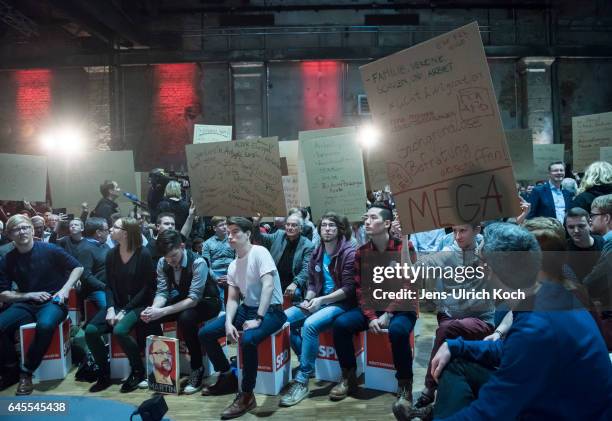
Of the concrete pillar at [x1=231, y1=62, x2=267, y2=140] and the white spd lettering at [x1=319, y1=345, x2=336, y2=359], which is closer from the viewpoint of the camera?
the white spd lettering at [x1=319, y1=345, x2=336, y2=359]

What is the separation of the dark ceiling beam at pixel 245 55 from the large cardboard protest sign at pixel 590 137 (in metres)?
7.78

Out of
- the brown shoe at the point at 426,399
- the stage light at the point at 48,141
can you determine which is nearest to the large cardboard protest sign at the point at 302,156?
the brown shoe at the point at 426,399

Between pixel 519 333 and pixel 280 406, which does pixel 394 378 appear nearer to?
pixel 280 406

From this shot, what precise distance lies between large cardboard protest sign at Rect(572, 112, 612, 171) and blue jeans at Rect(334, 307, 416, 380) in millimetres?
4555

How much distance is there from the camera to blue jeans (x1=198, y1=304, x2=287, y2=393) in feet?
13.1

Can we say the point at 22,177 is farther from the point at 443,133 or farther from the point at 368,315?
the point at 443,133

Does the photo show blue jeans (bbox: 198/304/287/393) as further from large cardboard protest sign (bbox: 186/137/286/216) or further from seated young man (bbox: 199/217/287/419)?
large cardboard protest sign (bbox: 186/137/286/216)

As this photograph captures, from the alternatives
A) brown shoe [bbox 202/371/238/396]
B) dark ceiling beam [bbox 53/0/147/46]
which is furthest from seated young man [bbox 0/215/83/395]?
dark ceiling beam [bbox 53/0/147/46]

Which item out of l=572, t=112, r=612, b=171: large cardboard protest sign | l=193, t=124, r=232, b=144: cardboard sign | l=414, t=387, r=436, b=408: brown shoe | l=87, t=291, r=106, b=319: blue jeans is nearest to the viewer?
l=414, t=387, r=436, b=408: brown shoe

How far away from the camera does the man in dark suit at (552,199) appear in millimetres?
5391

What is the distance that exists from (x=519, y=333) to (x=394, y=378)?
2712 mm

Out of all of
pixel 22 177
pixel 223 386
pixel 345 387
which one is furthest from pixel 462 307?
pixel 22 177

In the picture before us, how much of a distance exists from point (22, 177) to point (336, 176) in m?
4.93

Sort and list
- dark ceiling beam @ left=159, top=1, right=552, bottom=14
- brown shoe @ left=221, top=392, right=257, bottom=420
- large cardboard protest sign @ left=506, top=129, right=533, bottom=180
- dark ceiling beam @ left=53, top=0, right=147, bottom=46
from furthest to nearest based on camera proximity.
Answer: dark ceiling beam @ left=159, top=1, right=552, bottom=14 < dark ceiling beam @ left=53, top=0, right=147, bottom=46 < large cardboard protest sign @ left=506, top=129, right=533, bottom=180 < brown shoe @ left=221, top=392, right=257, bottom=420
